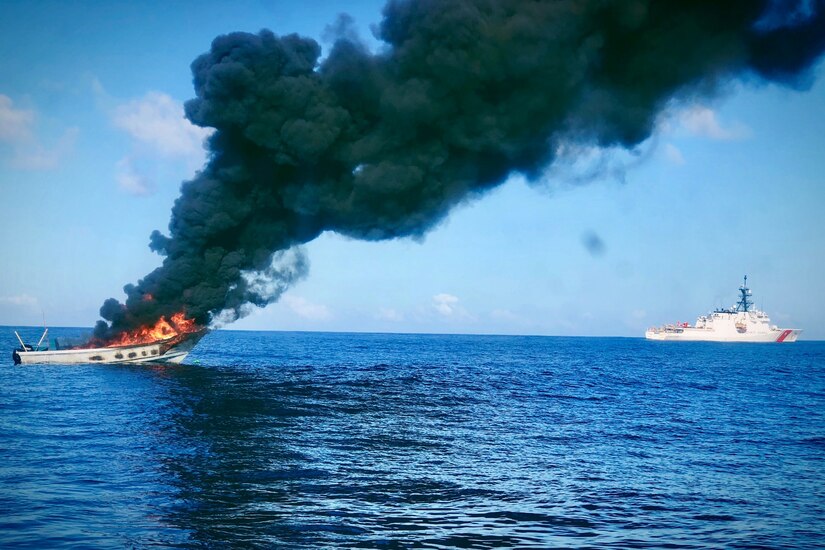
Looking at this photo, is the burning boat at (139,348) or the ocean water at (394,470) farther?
the burning boat at (139,348)

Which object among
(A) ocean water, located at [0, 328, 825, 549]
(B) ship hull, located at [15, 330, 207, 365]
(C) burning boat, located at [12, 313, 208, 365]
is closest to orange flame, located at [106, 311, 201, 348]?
(C) burning boat, located at [12, 313, 208, 365]

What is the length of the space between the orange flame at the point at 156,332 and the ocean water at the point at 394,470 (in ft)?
57.4

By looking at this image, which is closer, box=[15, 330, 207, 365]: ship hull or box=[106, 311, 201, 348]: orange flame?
box=[15, 330, 207, 365]: ship hull

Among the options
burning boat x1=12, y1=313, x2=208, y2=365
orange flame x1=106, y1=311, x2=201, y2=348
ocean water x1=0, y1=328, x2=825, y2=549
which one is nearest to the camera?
ocean water x1=0, y1=328, x2=825, y2=549

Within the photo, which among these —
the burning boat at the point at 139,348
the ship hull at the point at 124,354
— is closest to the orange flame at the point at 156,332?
the burning boat at the point at 139,348

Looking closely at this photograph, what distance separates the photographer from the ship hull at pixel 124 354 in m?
67.4

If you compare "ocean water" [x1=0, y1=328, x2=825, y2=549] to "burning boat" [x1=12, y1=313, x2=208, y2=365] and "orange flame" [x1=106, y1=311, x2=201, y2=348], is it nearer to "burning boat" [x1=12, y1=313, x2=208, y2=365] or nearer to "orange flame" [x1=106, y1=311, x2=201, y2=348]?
"burning boat" [x1=12, y1=313, x2=208, y2=365]

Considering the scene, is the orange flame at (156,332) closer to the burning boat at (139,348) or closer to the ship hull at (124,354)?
the burning boat at (139,348)

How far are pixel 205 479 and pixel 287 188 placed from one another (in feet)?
142

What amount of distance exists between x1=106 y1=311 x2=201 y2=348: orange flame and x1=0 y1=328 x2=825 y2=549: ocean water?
688 inches

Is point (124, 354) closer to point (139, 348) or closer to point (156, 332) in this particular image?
point (139, 348)

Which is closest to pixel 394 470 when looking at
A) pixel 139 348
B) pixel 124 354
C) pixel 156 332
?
pixel 139 348

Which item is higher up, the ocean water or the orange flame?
the orange flame

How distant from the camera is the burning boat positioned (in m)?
67.4
